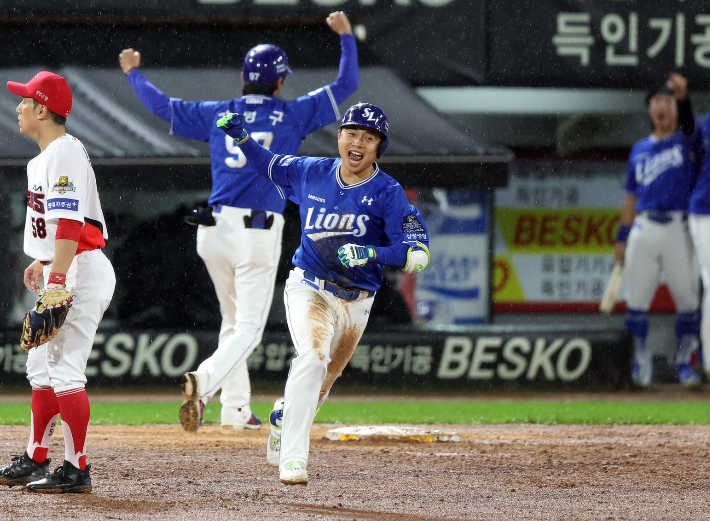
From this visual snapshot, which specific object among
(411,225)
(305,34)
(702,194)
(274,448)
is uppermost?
(305,34)

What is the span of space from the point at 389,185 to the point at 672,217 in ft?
19.0

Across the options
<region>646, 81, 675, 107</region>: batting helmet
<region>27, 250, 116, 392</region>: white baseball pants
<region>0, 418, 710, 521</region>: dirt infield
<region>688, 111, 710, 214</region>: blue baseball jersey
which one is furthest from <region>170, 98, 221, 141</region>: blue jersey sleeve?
<region>688, 111, 710, 214</region>: blue baseball jersey

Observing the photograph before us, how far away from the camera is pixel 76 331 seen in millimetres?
4625

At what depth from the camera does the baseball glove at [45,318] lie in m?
4.38

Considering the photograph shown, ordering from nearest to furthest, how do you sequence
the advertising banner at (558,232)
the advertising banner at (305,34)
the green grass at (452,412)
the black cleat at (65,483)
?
the black cleat at (65,483), the green grass at (452,412), the advertising banner at (305,34), the advertising banner at (558,232)

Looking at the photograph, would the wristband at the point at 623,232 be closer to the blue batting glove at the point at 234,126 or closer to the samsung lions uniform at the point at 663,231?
the samsung lions uniform at the point at 663,231

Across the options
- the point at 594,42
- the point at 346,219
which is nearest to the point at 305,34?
the point at 594,42

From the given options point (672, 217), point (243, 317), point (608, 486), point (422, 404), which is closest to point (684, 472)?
point (608, 486)

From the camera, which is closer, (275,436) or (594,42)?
(275,436)

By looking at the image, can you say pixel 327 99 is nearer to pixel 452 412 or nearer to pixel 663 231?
pixel 452 412

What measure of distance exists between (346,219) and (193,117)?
2440 mm

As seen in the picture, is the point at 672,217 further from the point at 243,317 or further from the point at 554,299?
the point at 243,317

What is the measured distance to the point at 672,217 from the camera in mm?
10094

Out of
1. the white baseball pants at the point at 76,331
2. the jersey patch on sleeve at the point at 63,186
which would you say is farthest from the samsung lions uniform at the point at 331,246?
the jersey patch on sleeve at the point at 63,186
